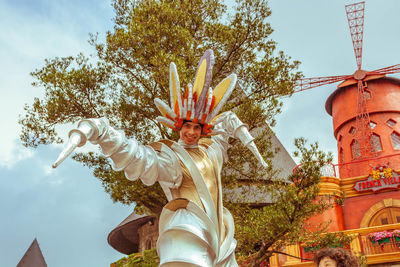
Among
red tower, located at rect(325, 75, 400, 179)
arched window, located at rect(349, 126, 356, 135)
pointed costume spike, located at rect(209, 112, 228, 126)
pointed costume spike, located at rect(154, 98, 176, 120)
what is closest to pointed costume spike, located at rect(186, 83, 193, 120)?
pointed costume spike, located at rect(154, 98, 176, 120)

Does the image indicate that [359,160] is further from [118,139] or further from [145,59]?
[118,139]

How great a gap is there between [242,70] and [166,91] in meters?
2.05

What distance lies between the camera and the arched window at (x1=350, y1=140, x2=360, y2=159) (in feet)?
68.9

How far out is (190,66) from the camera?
32.1 feet

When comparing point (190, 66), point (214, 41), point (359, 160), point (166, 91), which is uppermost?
point (359, 160)

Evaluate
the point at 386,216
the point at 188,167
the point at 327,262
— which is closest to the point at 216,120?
the point at 188,167

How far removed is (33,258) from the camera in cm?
608

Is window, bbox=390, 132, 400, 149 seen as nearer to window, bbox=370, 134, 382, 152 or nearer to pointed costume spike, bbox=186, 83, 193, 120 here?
window, bbox=370, 134, 382, 152

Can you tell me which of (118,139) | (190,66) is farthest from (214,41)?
(118,139)

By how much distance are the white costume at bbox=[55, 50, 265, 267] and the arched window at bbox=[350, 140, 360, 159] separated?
60.2 ft

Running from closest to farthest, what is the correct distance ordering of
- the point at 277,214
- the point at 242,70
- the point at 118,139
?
the point at 118,139
the point at 277,214
the point at 242,70

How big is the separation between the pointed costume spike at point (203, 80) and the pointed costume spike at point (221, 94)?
0.50ft

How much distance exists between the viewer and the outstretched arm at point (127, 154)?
297 centimetres

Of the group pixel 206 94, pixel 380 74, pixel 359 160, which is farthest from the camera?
pixel 380 74
